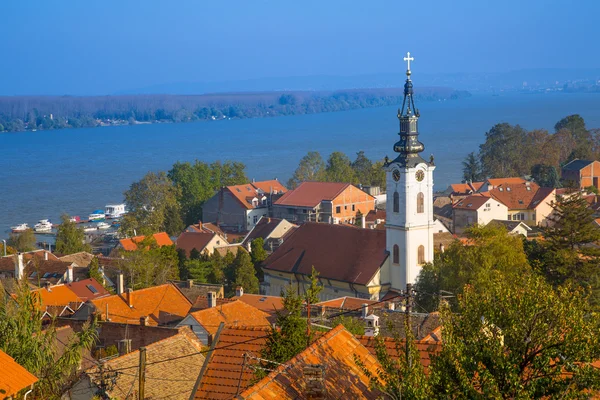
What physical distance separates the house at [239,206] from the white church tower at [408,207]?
76.6 ft

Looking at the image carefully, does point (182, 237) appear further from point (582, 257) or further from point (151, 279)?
point (582, 257)

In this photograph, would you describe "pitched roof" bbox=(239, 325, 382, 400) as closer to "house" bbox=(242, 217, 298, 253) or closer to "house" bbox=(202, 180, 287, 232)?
"house" bbox=(242, 217, 298, 253)

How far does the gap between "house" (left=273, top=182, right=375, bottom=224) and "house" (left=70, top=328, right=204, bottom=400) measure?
1431 inches

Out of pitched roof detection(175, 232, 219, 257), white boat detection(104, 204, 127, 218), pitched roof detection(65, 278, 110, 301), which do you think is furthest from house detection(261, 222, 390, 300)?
white boat detection(104, 204, 127, 218)

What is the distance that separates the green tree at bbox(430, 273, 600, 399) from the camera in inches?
330

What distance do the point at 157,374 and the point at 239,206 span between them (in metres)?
42.5

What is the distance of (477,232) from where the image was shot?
31.2m

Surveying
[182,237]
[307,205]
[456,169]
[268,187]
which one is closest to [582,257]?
[182,237]

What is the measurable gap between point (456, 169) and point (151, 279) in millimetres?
68638

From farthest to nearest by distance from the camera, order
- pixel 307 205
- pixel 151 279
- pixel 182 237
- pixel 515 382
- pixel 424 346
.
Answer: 1. pixel 307 205
2. pixel 182 237
3. pixel 151 279
4. pixel 424 346
5. pixel 515 382

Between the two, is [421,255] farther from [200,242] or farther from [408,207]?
[200,242]

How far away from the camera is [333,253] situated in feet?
111

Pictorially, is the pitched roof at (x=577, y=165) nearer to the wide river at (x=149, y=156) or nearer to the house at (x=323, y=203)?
the house at (x=323, y=203)

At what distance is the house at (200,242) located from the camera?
42812 mm
